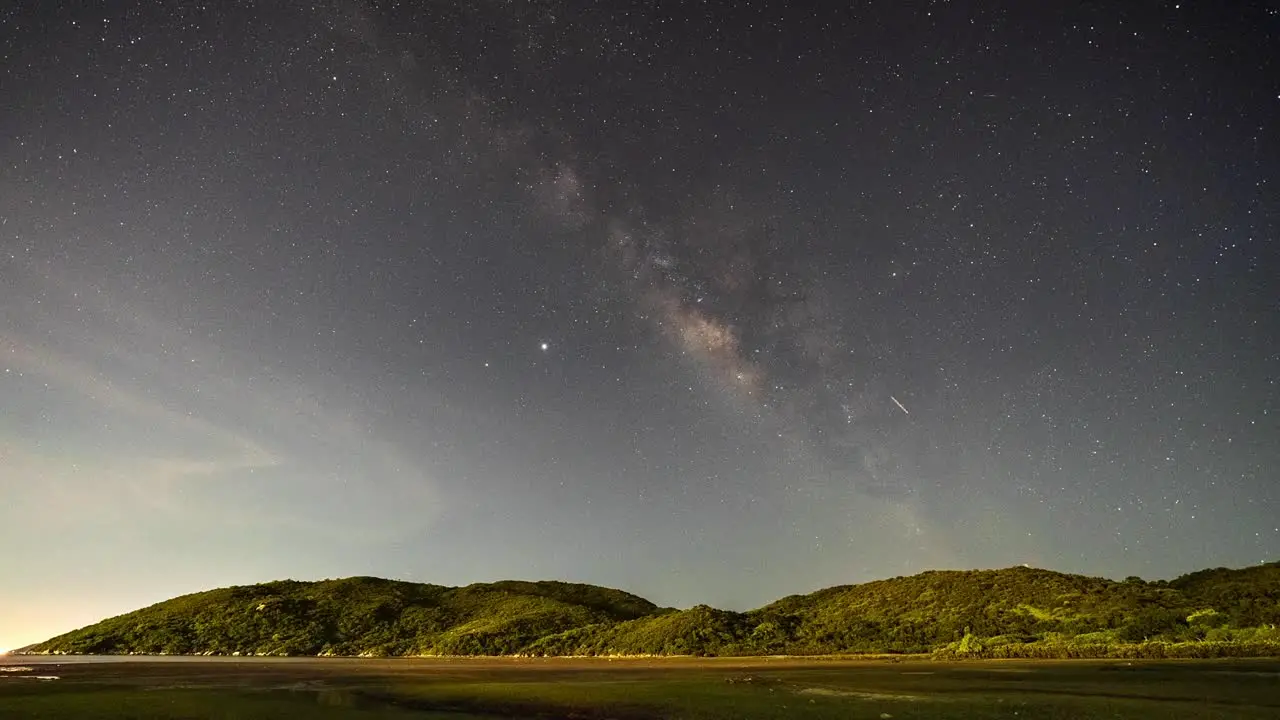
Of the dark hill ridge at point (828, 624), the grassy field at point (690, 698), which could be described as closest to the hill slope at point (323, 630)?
the dark hill ridge at point (828, 624)

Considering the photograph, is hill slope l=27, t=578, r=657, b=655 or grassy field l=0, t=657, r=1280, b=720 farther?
hill slope l=27, t=578, r=657, b=655

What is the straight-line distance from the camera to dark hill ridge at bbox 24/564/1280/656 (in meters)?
103

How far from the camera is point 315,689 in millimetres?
43219

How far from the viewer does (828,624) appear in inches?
5413

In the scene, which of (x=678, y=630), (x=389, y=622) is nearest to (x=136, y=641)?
(x=389, y=622)

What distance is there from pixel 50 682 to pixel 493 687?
3378cm

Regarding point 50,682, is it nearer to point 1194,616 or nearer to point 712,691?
point 712,691

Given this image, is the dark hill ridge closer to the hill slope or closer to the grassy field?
the hill slope

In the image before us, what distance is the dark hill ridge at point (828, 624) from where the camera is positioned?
103 meters

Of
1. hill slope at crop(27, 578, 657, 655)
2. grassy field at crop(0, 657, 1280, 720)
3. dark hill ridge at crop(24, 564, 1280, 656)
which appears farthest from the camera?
hill slope at crop(27, 578, 657, 655)

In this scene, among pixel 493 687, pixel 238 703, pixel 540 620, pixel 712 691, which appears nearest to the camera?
pixel 238 703

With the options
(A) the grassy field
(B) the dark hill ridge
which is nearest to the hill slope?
(B) the dark hill ridge

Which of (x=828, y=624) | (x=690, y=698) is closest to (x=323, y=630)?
(x=828, y=624)

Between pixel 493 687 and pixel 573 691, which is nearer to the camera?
pixel 573 691
